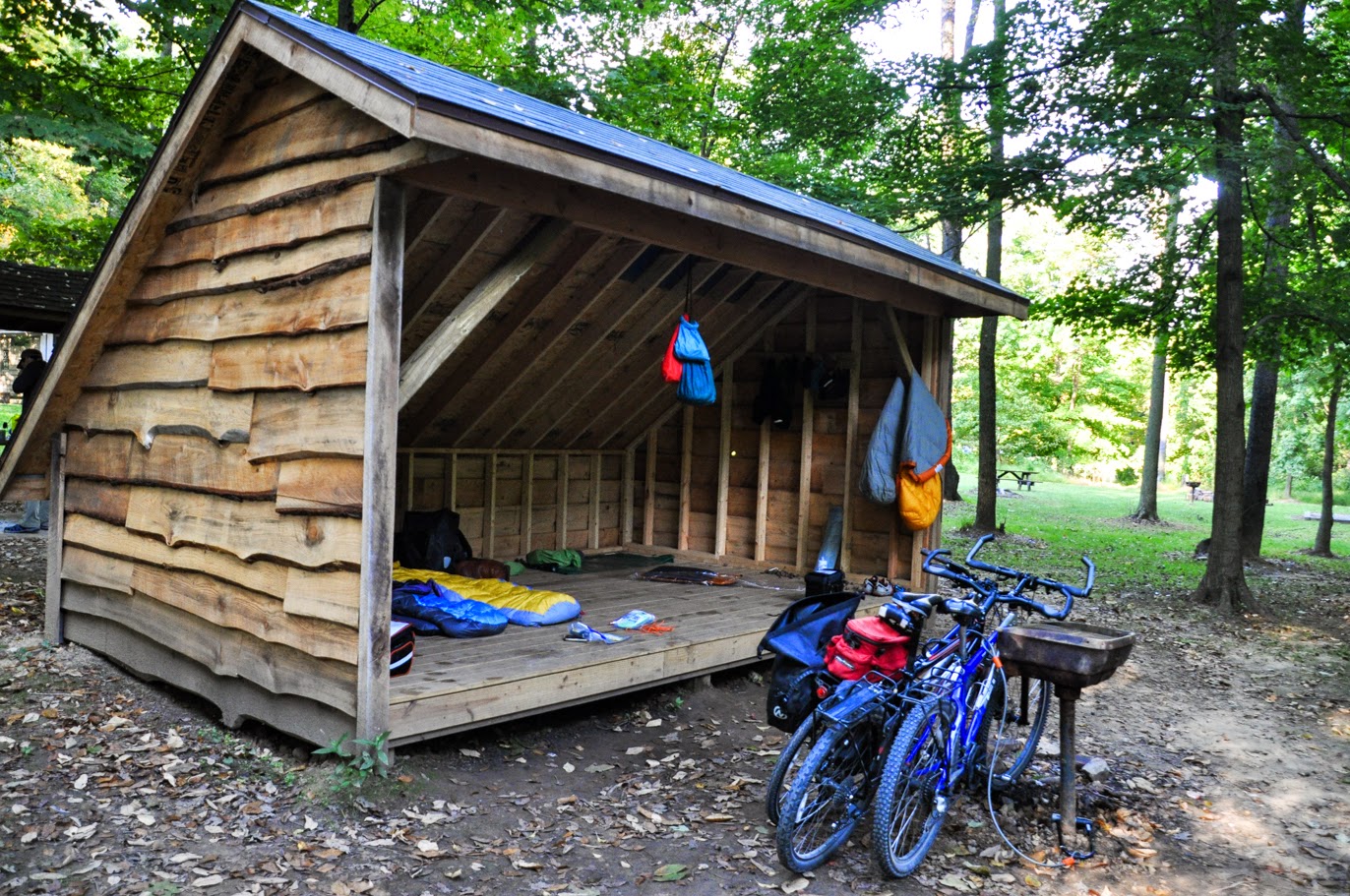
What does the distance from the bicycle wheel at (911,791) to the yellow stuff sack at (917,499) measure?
332 centimetres

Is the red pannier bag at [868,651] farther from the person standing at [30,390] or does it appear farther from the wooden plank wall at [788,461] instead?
the person standing at [30,390]

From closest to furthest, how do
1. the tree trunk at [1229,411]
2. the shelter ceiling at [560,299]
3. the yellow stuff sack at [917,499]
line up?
the shelter ceiling at [560,299], the yellow stuff sack at [917,499], the tree trunk at [1229,411]

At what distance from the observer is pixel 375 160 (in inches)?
140

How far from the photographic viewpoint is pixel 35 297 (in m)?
10.6

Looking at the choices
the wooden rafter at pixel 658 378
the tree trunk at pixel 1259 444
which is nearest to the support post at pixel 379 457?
the wooden rafter at pixel 658 378

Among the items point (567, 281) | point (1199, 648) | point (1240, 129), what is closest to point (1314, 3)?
point (1240, 129)

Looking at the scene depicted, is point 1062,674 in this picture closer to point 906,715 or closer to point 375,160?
point 906,715

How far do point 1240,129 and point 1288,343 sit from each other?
2.39 meters

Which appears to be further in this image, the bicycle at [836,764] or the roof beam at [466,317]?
the roof beam at [466,317]

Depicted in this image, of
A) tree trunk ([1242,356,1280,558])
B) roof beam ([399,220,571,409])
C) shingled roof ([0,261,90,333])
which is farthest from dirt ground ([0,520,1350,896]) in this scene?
shingled roof ([0,261,90,333])

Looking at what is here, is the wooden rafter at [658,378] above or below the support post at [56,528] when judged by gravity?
above

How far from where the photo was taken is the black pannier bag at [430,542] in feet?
21.9

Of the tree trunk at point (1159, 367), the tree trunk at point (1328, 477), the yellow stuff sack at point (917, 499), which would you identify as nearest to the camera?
the yellow stuff sack at point (917, 499)

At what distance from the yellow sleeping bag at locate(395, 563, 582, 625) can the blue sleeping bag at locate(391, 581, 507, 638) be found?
6.5 inches
